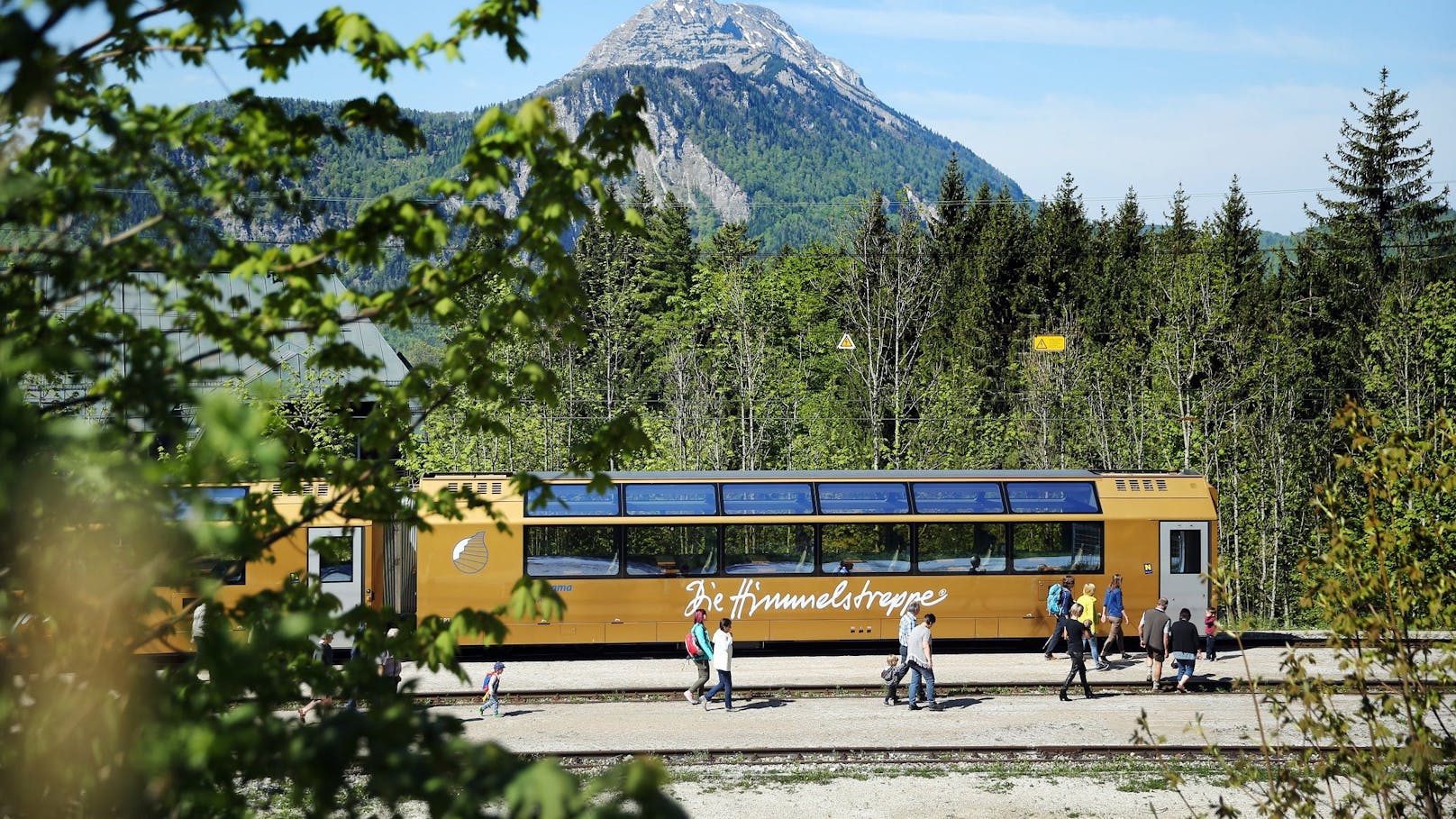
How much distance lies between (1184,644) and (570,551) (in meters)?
11.0

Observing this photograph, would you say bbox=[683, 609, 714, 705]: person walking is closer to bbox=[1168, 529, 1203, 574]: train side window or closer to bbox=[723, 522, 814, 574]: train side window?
bbox=[723, 522, 814, 574]: train side window

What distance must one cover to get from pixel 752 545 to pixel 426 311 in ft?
60.8

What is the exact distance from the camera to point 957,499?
2434 cm

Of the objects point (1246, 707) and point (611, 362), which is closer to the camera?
point (1246, 707)

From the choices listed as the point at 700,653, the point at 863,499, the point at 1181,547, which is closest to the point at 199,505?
the point at 700,653

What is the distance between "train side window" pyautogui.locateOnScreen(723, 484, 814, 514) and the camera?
2391cm

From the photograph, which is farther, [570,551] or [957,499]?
[957,499]

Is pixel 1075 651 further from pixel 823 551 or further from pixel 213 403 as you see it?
pixel 213 403

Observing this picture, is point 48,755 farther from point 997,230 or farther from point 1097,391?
point 997,230

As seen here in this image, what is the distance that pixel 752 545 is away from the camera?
23938 mm

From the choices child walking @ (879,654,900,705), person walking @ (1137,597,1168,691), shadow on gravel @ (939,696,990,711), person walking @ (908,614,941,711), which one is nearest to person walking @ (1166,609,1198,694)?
person walking @ (1137,597,1168,691)

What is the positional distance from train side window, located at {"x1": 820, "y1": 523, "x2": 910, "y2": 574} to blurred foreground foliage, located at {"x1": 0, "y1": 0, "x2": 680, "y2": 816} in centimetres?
1800

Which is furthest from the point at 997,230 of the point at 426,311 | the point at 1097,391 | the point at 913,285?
the point at 426,311

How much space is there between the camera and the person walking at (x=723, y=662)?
19.6 m
